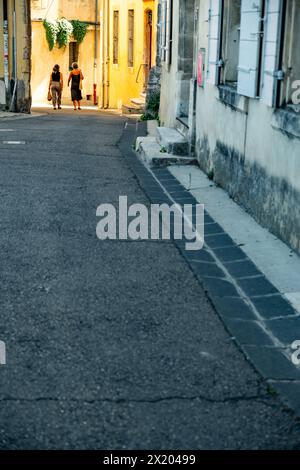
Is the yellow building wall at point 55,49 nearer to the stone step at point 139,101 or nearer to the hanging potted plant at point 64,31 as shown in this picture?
the hanging potted plant at point 64,31

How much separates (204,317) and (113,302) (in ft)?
2.04

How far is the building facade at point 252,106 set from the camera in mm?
6793

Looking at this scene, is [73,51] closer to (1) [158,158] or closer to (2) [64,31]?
(2) [64,31]

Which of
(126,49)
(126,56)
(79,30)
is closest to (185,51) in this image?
(126,49)

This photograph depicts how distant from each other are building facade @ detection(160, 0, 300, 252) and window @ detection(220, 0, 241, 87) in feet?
0.04

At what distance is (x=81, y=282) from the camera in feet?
18.7

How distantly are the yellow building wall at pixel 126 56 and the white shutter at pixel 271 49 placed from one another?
59.5ft

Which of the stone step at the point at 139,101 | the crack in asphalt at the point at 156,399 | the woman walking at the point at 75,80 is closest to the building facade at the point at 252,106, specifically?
the crack in asphalt at the point at 156,399

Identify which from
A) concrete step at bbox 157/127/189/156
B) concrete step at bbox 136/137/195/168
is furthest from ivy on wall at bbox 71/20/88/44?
concrete step at bbox 136/137/195/168

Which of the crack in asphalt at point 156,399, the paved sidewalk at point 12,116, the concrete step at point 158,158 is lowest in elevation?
the paved sidewalk at point 12,116

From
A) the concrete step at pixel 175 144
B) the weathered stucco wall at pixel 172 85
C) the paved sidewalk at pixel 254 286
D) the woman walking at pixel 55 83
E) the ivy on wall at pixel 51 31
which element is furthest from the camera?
the ivy on wall at pixel 51 31
